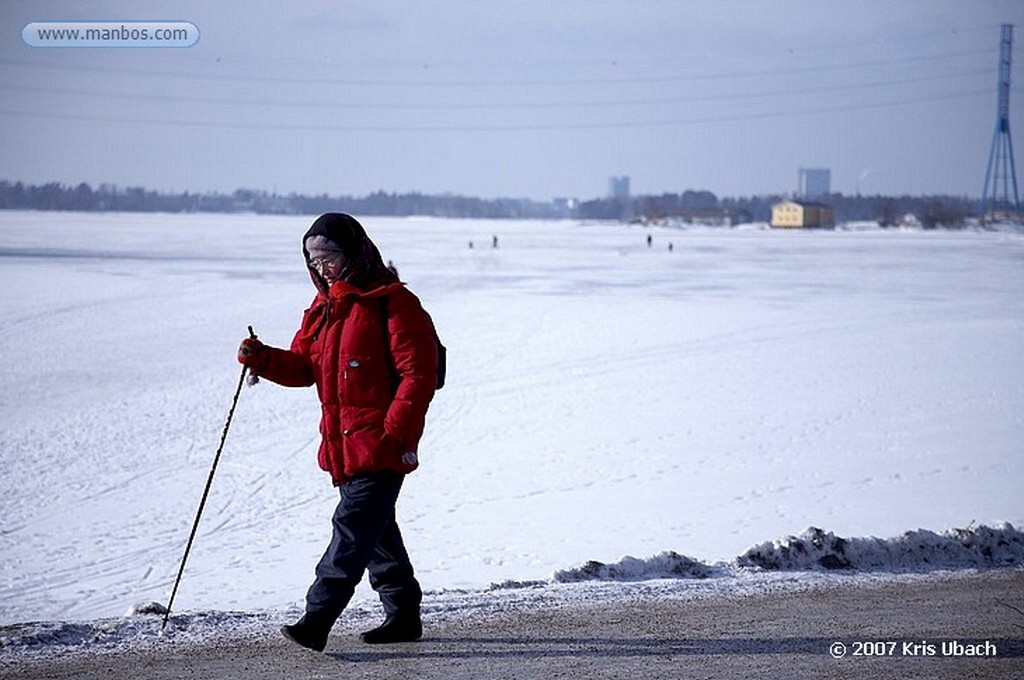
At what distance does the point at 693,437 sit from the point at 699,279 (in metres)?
23.5

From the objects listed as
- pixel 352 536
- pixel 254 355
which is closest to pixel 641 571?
pixel 352 536

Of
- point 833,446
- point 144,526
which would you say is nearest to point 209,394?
point 144,526

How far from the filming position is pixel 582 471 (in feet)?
36.1

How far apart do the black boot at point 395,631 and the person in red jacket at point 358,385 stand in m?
0.22

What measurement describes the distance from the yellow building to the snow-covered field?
278ft

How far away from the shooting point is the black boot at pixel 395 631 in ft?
16.5

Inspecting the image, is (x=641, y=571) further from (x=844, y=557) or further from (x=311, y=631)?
(x=311, y=631)

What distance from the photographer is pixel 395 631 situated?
5.04 meters

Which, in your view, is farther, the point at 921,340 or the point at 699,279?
the point at 699,279

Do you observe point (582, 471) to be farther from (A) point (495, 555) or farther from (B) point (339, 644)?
(B) point (339, 644)

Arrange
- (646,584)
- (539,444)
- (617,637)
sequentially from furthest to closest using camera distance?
1. (539,444)
2. (646,584)
3. (617,637)
